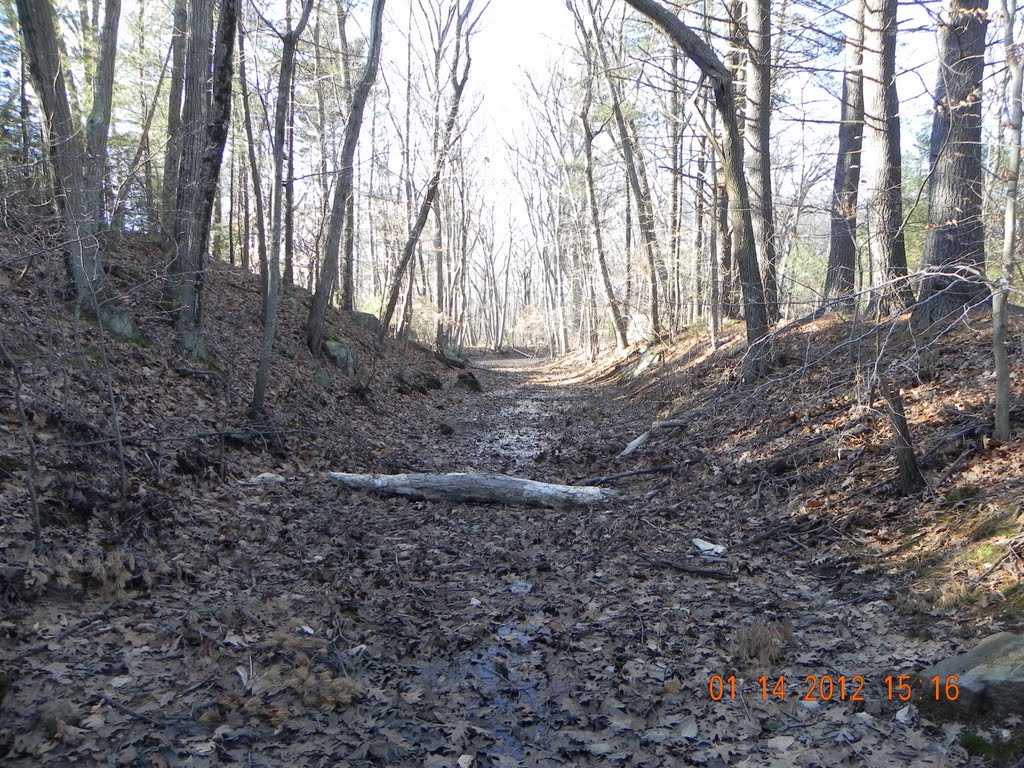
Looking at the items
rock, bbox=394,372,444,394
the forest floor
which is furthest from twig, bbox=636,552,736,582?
rock, bbox=394,372,444,394

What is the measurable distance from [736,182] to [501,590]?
7.62 meters

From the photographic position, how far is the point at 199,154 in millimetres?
10055

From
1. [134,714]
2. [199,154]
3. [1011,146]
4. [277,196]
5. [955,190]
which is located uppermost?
[199,154]

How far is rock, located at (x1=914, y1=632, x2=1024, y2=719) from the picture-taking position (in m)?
3.14

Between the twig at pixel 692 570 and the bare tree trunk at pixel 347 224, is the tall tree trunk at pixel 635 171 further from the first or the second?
the twig at pixel 692 570

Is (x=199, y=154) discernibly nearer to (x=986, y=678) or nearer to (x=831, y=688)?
(x=831, y=688)

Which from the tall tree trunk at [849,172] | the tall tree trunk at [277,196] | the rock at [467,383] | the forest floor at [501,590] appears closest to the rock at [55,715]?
the forest floor at [501,590]

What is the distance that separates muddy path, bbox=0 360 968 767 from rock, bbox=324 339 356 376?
8.14 m

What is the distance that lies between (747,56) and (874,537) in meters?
9.24

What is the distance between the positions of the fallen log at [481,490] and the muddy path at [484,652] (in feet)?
2.67

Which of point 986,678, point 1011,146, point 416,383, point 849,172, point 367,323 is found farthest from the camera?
point 367,323

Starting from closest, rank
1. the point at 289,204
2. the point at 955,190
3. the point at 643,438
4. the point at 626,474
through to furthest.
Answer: the point at 955,190 → the point at 626,474 → the point at 643,438 → the point at 289,204

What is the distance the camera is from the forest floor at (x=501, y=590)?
3.43 metres

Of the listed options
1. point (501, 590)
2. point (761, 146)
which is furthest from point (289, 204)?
point (501, 590)
